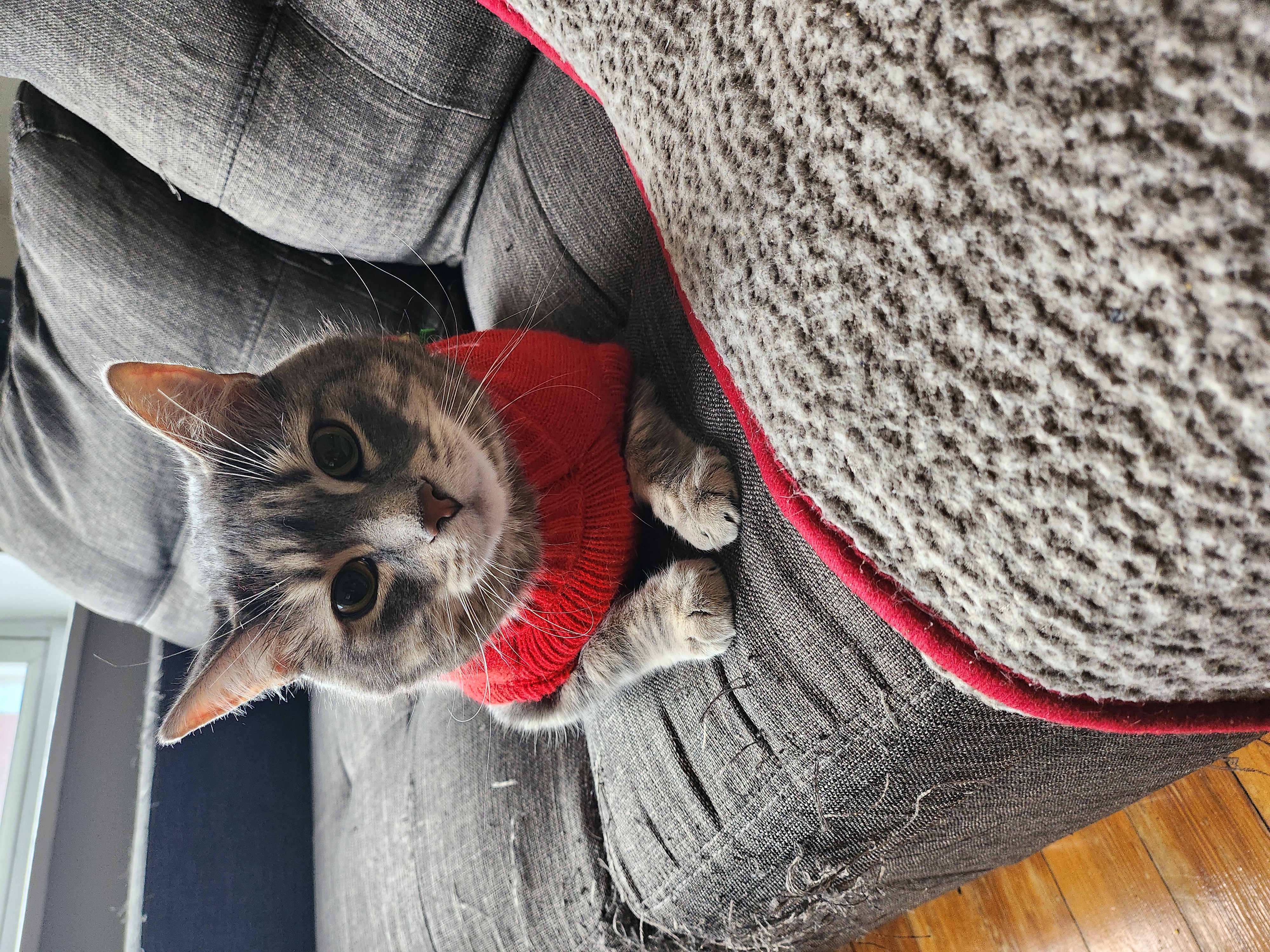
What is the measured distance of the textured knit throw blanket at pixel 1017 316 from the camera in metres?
0.32

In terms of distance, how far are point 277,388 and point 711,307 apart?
1.87ft

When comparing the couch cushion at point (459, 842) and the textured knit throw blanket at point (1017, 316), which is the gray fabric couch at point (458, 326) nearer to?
the couch cushion at point (459, 842)

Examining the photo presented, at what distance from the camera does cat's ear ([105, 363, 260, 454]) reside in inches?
29.3

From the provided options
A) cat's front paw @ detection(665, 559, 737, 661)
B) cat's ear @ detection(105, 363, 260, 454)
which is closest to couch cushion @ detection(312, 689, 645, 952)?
cat's front paw @ detection(665, 559, 737, 661)

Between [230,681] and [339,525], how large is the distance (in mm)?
193

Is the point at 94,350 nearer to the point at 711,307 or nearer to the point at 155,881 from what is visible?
the point at 155,881

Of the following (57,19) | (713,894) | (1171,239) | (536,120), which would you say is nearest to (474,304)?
(536,120)

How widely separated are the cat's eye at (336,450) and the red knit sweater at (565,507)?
7.1 inches

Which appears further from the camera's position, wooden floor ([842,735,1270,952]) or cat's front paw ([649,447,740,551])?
wooden floor ([842,735,1270,952])

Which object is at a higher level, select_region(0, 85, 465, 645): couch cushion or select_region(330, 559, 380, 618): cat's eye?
select_region(330, 559, 380, 618): cat's eye

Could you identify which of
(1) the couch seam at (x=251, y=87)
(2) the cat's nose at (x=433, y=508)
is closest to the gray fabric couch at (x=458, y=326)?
(1) the couch seam at (x=251, y=87)

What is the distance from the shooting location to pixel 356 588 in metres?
0.82

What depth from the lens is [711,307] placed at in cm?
59

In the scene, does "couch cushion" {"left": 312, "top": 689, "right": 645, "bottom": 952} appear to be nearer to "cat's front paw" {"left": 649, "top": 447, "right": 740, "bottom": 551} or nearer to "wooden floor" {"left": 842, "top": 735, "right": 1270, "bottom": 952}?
"cat's front paw" {"left": 649, "top": 447, "right": 740, "bottom": 551}
